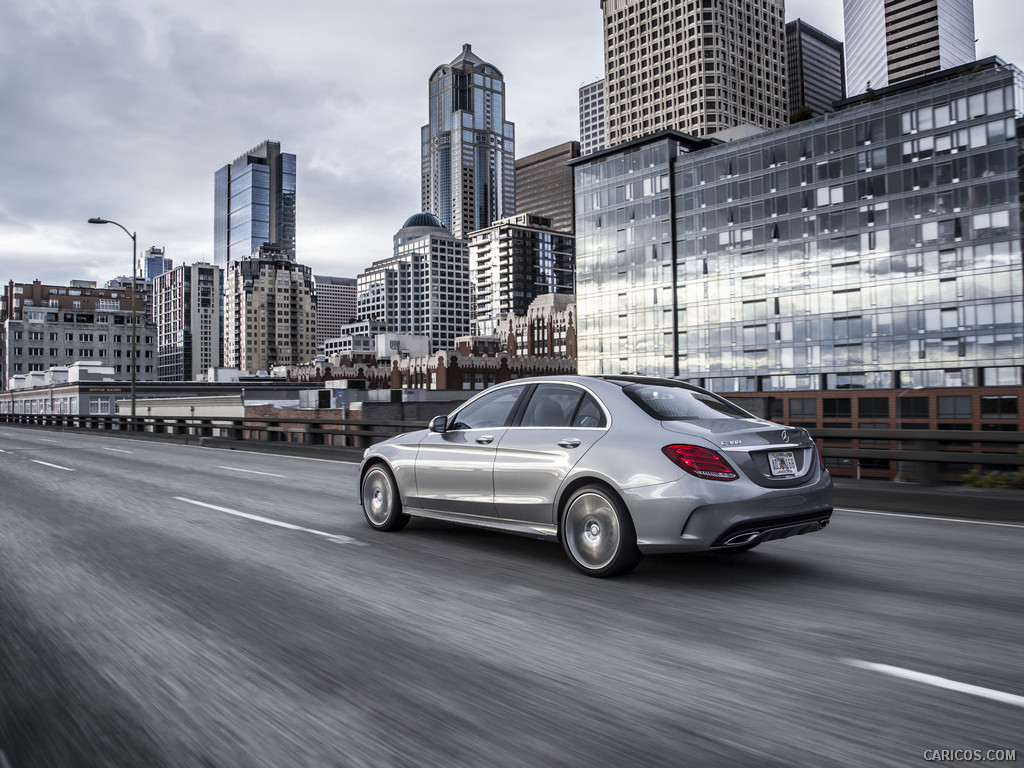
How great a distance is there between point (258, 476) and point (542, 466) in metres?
9.13

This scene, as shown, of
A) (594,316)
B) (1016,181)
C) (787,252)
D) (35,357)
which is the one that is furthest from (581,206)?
(35,357)

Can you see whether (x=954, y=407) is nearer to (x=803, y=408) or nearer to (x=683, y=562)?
(x=803, y=408)

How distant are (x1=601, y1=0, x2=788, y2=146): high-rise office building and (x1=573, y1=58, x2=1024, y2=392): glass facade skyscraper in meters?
77.1

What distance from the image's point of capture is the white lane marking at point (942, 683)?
338 centimetres

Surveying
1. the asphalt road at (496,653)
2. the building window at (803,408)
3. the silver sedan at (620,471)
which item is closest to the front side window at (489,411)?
the silver sedan at (620,471)

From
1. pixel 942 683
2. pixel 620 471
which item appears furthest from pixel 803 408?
pixel 942 683

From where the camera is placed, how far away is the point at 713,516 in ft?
17.1

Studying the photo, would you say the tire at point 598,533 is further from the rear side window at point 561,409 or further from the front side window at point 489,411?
the front side window at point 489,411

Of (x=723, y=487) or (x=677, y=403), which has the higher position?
(x=677, y=403)

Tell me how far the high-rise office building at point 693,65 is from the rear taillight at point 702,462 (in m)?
157

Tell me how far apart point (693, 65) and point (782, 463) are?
16330cm

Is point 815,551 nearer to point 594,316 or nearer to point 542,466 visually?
point 542,466

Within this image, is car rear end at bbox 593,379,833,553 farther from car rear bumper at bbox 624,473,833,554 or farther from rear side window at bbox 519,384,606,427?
rear side window at bbox 519,384,606,427

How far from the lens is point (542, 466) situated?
20.4 ft
